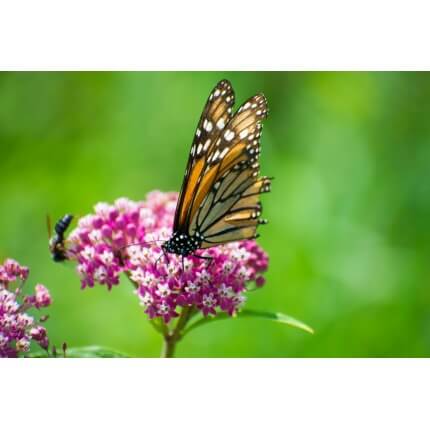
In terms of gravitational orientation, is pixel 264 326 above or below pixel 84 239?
below

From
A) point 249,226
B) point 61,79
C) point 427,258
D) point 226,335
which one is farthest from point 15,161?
point 427,258

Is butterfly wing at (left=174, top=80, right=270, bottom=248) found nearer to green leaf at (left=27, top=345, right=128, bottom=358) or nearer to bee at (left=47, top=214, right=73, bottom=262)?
bee at (left=47, top=214, right=73, bottom=262)

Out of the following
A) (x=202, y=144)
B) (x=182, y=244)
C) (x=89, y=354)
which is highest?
(x=202, y=144)

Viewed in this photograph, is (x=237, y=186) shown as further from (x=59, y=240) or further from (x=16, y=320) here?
(x=16, y=320)

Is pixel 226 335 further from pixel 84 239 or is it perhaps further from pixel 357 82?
pixel 357 82

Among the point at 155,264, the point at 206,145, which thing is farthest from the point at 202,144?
the point at 155,264

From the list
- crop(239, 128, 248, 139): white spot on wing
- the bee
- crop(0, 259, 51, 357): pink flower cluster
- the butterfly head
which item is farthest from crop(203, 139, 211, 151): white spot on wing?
crop(0, 259, 51, 357): pink flower cluster

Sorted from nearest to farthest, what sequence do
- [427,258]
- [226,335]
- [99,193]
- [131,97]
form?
[226,335] < [427,258] < [99,193] < [131,97]
